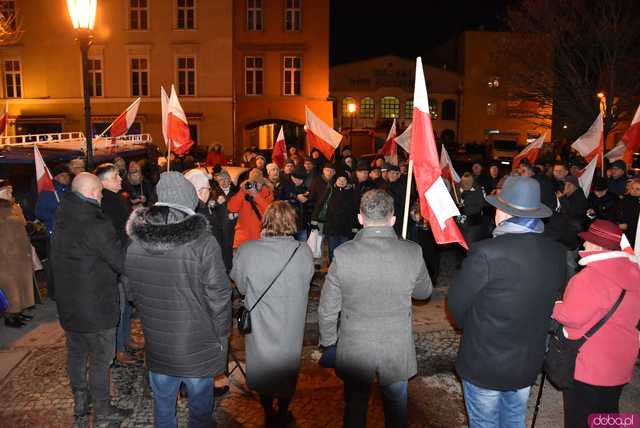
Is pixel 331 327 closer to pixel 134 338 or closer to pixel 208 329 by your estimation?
pixel 208 329

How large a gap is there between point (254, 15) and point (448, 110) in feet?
81.3

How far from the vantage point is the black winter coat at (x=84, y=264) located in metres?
4.41

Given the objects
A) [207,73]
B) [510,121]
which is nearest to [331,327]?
[207,73]

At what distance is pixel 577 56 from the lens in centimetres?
2595

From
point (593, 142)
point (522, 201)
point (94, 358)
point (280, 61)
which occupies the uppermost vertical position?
point (280, 61)

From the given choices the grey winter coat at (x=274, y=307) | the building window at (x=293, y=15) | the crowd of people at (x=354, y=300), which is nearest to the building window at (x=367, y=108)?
the building window at (x=293, y=15)

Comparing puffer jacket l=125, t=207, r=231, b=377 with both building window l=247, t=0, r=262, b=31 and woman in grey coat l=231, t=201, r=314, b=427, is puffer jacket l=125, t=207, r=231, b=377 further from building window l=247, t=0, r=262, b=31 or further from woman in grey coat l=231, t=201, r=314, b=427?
building window l=247, t=0, r=262, b=31

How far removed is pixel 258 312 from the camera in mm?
4133

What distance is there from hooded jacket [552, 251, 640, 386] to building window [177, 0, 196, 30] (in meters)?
30.4

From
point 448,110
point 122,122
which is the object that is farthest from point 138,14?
point 448,110

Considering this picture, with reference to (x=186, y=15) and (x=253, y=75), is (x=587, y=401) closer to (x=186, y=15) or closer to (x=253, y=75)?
(x=253, y=75)

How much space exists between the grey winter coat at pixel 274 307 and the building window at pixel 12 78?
3237 cm

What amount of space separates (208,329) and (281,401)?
41.3 inches

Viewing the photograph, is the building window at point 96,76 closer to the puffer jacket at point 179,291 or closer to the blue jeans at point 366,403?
the puffer jacket at point 179,291
